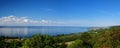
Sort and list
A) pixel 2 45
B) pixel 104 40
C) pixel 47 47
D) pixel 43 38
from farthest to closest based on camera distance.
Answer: pixel 2 45 < pixel 104 40 < pixel 43 38 < pixel 47 47

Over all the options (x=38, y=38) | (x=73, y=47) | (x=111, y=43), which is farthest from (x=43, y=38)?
(x=111, y=43)

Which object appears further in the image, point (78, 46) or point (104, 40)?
point (78, 46)

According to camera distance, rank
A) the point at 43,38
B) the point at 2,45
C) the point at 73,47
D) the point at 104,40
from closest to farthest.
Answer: the point at 43,38
the point at 104,40
the point at 73,47
the point at 2,45

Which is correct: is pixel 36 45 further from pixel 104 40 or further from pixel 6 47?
pixel 6 47

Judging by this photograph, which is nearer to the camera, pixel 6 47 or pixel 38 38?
pixel 38 38

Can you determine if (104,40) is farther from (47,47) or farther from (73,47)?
(47,47)

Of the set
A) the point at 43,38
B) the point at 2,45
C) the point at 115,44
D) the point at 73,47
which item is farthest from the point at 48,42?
the point at 2,45

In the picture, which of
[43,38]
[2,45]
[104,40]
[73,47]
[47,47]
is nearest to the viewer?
[47,47]

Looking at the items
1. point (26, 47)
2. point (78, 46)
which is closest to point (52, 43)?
point (26, 47)

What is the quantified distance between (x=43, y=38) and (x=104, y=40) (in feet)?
28.7

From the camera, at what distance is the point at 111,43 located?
29156 millimetres

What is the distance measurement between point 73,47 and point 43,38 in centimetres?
680

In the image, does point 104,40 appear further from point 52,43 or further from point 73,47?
point 52,43

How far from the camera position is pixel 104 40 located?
102 feet
